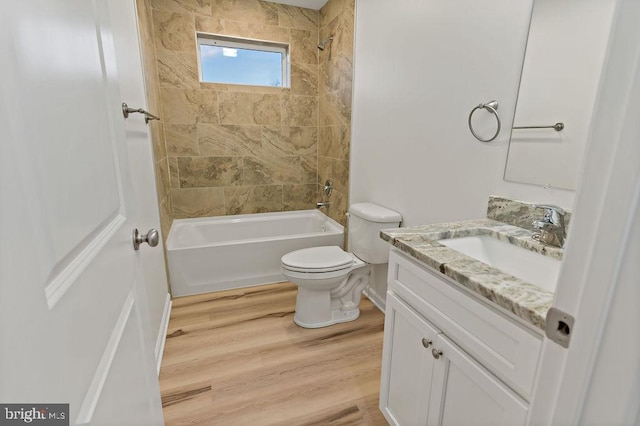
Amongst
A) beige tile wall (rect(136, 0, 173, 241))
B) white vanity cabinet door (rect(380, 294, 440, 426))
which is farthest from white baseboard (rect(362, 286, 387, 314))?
beige tile wall (rect(136, 0, 173, 241))

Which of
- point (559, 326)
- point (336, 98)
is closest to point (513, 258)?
point (559, 326)

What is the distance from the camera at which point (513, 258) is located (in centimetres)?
113

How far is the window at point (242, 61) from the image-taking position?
292cm

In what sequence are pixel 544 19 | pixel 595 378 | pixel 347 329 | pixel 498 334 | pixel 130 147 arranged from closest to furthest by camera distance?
pixel 595 378 < pixel 498 334 < pixel 544 19 < pixel 130 147 < pixel 347 329

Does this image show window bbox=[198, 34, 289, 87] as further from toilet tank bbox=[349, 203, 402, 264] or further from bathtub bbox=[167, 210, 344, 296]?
toilet tank bbox=[349, 203, 402, 264]

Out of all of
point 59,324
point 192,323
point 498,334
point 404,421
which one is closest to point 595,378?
point 498,334

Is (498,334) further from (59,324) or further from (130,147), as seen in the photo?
(130,147)

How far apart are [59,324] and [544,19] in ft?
5.40

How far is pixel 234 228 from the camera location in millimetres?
3164

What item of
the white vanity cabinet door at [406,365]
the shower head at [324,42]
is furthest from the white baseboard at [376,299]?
the shower head at [324,42]

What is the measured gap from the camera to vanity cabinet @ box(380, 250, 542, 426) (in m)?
0.73

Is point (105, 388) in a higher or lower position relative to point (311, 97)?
lower

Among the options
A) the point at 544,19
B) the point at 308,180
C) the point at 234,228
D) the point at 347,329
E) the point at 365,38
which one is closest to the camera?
the point at 544,19

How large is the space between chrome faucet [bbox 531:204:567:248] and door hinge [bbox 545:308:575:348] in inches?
28.1
